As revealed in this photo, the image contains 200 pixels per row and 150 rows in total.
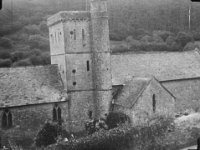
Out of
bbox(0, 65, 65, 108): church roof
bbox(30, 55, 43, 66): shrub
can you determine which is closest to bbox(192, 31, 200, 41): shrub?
bbox(30, 55, 43, 66): shrub

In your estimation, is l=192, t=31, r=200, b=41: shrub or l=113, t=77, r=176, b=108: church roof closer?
l=113, t=77, r=176, b=108: church roof

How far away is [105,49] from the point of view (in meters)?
30.7

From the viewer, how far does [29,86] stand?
2905 cm

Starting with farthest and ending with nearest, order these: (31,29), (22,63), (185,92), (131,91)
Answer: (31,29) → (22,63) → (185,92) → (131,91)

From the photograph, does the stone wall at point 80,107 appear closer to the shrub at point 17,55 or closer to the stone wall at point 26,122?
the stone wall at point 26,122

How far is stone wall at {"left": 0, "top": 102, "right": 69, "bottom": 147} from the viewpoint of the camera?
26.6 m

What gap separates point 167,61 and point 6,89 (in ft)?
71.1

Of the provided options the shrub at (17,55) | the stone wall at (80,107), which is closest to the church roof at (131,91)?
the stone wall at (80,107)

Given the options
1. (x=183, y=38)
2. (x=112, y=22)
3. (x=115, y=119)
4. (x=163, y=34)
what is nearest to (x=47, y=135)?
(x=115, y=119)

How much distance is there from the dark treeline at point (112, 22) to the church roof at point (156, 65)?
117ft

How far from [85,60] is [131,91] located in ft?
20.3

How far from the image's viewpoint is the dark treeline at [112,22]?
75.4 m

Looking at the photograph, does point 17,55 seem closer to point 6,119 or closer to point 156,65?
point 156,65

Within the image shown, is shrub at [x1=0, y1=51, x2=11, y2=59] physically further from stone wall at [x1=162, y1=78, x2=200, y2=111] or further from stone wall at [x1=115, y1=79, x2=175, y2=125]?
stone wall at [x1=115, y1=79, x2=175, y2=125]
